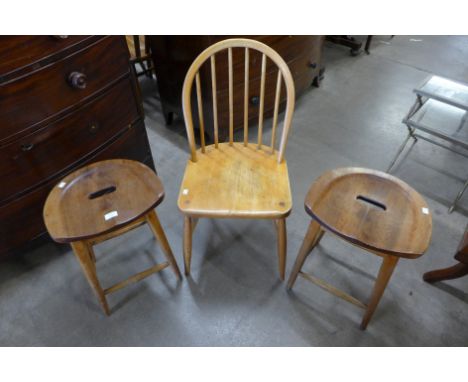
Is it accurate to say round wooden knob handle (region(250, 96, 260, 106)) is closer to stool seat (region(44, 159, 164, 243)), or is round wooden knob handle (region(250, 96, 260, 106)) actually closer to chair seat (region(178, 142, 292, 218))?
chair seat (region(178, 142, 292, 218))

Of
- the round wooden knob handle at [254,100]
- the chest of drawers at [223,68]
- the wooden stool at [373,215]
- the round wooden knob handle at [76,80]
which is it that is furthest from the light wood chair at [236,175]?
the round wooden knob handle at [254,100]

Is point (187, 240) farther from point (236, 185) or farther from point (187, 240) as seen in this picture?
point (236, 185)

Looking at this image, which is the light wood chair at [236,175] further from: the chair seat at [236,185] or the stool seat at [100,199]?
the stool seat at [100,199]

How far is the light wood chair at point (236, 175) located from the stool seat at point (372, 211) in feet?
0.46

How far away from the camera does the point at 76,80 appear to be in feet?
3.44

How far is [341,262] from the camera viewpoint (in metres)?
1.47

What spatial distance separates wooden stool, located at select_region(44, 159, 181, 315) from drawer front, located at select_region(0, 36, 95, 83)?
39cm

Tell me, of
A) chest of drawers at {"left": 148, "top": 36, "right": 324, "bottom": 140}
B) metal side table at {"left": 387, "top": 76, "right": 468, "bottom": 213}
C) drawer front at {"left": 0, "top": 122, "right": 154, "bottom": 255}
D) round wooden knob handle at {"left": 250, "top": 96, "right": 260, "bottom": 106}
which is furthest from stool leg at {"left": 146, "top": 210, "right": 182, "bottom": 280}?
metal side table at {"left": 387, "top": 76, "right": 468, "bottom": 213}

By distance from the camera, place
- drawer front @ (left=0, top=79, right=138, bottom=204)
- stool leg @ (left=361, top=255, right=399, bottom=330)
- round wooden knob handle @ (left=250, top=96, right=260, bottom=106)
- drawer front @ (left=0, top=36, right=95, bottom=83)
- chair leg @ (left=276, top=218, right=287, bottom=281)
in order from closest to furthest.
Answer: drawer front @ (left=0, top=36, right=95, bottom=83) < stool leg @ (left=361, top=255, right=399, bottom=330) < drawer front @ (left=0, top=79, right=138, bottom=204) < chair leg @ (left=276, top=218, right=287, bottom=281) < round wooden knob handle @ (left=250, top=96, right=260, bottom=106)

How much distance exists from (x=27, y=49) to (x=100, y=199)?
0.49m

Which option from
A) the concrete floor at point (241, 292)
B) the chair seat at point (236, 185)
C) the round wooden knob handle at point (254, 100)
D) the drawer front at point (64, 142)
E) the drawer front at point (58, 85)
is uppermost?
the drawer front at point (58, 85)

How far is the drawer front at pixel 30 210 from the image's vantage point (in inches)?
46.9

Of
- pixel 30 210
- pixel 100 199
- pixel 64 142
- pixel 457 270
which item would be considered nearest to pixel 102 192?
pixel 100 199

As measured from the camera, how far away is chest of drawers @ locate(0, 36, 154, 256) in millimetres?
944
